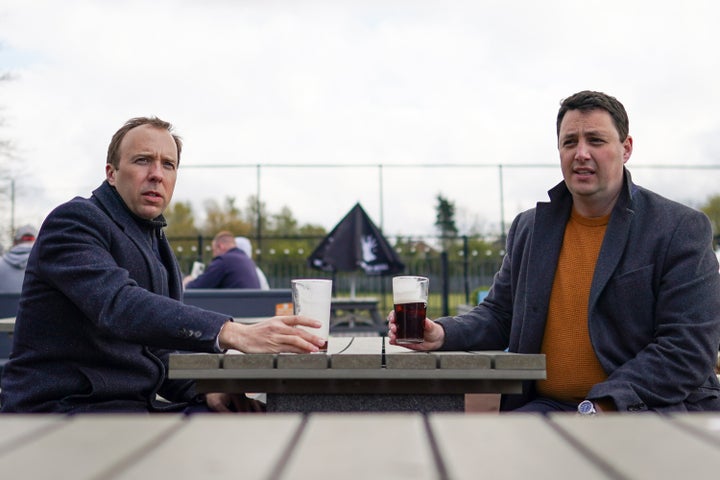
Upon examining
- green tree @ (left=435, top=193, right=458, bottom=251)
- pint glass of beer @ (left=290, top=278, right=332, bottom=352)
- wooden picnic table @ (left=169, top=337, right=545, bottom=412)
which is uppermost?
green tree @ (left=435, top=193, right=458, bottom=251)

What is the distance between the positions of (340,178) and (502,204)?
3686mm

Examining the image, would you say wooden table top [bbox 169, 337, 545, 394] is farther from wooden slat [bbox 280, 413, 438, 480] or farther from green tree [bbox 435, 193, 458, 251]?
green tree [bbox 435, 193, 458, 251]

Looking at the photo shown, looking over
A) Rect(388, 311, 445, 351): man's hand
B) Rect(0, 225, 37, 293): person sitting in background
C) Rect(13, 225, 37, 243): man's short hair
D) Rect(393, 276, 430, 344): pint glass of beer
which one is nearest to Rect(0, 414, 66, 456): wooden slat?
Rect(393, 276, 430, 344): pint glass of beer

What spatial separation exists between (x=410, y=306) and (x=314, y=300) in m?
0.30

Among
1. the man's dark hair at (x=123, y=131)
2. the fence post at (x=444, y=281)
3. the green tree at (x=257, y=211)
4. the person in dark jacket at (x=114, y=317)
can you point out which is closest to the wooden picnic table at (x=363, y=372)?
the person in dark jacket at (x=114, y=317)

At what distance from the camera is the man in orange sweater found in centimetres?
198

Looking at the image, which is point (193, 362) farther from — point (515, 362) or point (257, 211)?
point (257, 211)

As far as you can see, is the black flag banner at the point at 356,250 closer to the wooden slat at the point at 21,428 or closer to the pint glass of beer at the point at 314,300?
the pint glass of beer at the point at 314,300

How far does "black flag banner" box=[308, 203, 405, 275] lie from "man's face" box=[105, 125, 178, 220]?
19.1ft

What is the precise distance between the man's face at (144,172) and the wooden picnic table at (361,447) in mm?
1520

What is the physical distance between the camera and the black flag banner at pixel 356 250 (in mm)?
8109

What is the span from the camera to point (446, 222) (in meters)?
14.3

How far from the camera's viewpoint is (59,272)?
→ 185cm

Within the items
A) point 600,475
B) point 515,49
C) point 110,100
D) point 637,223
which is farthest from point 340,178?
point 600,475
